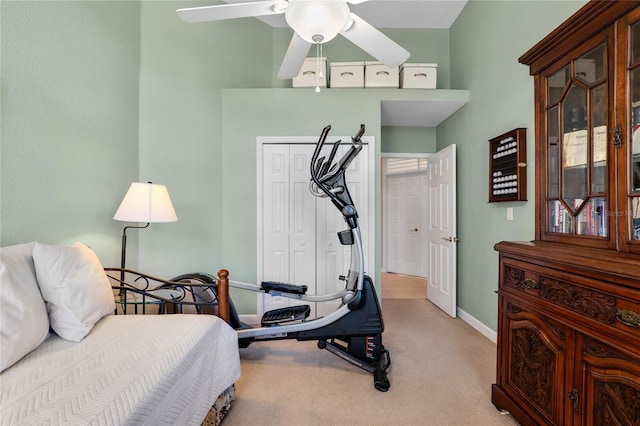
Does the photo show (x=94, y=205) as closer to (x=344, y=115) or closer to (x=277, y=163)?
(x=277, y=163)

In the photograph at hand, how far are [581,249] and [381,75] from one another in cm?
248

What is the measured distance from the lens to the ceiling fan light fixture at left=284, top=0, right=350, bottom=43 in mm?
1344

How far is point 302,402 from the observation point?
1878 mm

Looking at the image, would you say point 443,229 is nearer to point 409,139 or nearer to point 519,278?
point 409,139

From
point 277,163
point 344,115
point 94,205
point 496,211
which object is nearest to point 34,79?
point 94,205

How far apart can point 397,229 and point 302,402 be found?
4.68 meters

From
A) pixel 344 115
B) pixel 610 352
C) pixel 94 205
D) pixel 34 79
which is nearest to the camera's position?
pixel 610 352

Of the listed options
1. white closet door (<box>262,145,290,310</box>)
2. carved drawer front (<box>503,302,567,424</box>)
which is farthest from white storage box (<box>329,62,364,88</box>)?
carved drawer front (<box>503,302,567,424</box>)

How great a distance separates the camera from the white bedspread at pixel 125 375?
881mm

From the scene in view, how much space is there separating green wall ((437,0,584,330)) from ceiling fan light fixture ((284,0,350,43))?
1.67 metres

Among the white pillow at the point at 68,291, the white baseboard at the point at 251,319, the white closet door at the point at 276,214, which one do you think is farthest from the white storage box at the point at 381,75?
the white pillow at the point at 68,291

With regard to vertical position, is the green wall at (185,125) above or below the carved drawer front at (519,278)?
above

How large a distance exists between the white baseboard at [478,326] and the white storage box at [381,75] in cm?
265

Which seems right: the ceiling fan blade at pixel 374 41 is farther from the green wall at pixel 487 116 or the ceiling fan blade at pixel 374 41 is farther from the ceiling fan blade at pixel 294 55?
the green wall at pixel 487 116
